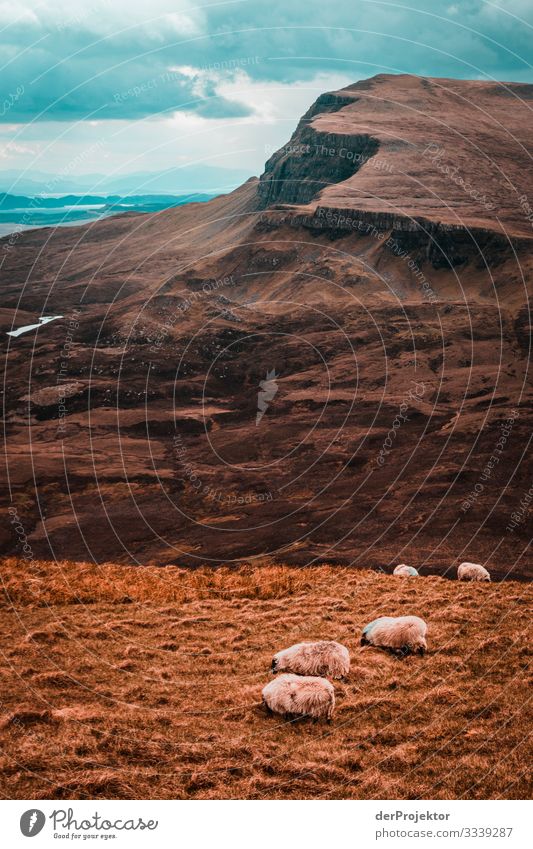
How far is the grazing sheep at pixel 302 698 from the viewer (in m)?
12.3

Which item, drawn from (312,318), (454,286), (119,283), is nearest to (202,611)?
(312,318)

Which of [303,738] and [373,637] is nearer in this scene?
[303,738]

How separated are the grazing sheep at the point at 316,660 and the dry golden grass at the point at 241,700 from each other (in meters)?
0.33

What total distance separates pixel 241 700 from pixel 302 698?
1.35 meters

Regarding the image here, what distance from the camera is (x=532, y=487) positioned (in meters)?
44.1

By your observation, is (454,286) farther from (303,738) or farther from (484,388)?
(303,738)

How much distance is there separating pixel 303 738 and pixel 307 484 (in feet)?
121

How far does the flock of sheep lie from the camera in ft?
40.5

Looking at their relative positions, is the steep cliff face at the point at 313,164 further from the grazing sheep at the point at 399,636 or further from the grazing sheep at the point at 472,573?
the grazing sheep at the point at 399,636

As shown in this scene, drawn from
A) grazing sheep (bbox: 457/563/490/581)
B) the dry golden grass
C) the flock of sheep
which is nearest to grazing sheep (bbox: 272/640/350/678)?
the flock of sheep
